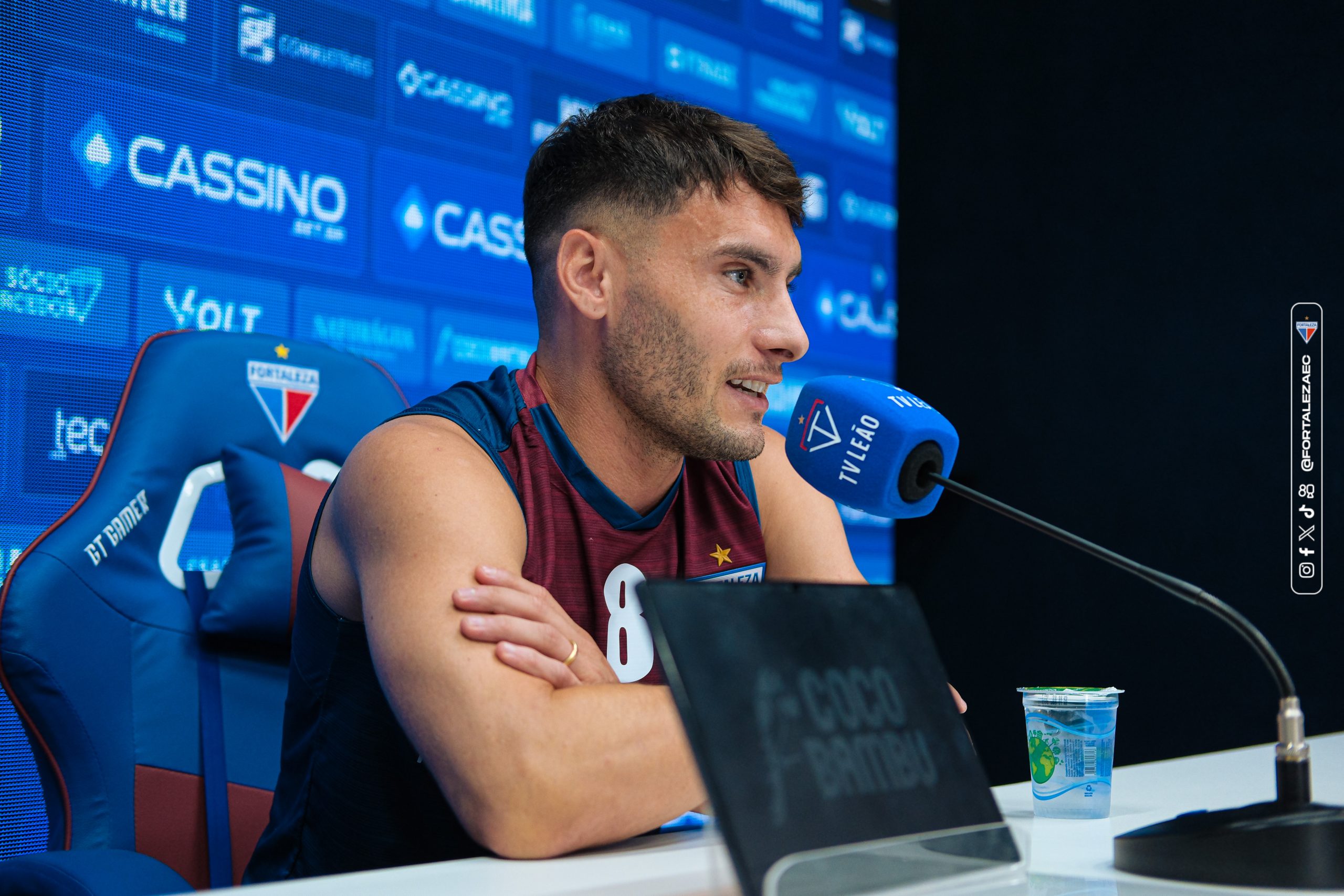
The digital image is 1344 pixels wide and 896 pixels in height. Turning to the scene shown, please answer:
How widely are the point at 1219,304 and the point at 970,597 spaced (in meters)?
0.91

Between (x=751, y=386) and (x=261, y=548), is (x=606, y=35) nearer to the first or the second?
(x=751, y=386)

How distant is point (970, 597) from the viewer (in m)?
2.81

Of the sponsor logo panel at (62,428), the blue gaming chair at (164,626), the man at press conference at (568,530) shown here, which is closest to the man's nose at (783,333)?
the man at press conference at (568,530)

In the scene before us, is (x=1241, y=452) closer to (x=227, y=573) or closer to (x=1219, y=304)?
(x=1219, y=304)

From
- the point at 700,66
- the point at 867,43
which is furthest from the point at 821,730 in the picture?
the point at 867,43

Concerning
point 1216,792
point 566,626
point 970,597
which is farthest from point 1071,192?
point 566,626

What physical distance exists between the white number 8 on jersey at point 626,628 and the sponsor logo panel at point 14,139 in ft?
3.90

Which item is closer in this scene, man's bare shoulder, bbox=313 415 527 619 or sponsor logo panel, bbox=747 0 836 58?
man's bare shoulder, bbox=313 415 527 619

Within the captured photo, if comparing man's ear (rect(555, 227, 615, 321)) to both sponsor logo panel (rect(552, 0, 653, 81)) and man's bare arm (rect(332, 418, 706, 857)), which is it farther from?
sponsor logo panel (rect(552, 0, 653, 81))

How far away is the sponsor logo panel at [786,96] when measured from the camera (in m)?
2.85

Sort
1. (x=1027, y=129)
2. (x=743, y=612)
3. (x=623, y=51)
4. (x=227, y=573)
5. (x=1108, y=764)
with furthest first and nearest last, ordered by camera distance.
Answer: (x=1027, y=129), (x=623, y=51), (x=227, y=573), (x=1108, y=764), (x=743, y=612)

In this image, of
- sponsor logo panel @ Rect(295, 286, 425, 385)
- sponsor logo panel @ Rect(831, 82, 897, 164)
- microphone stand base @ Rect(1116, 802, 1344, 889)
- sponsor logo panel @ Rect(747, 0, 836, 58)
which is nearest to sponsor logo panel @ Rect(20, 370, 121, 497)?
sponsor logo panel @ Rect(295, 286, 425, 385)

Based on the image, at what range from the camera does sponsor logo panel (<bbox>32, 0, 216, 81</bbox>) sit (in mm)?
1776

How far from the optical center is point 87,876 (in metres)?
0.81
